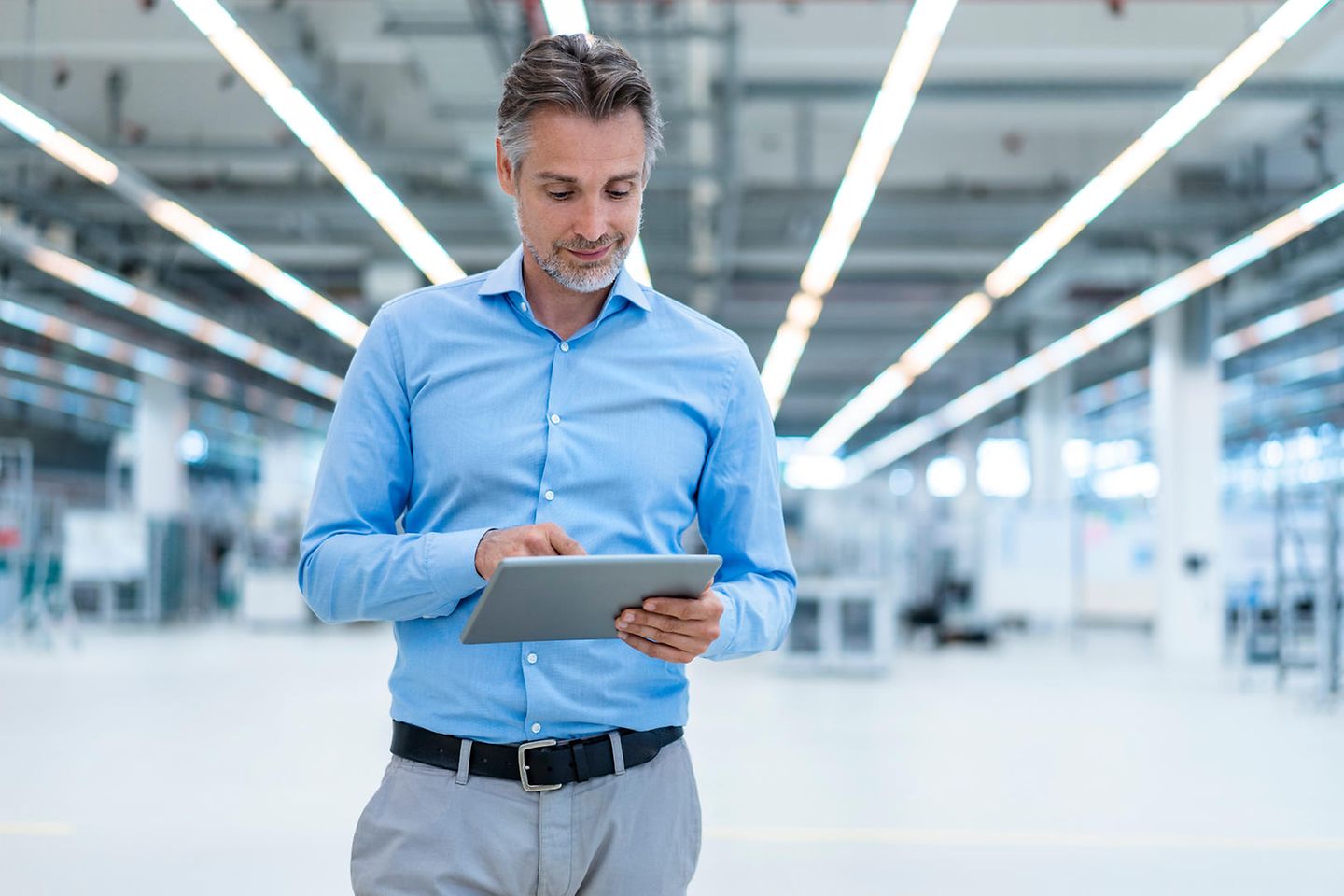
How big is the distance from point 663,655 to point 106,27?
7872 mm

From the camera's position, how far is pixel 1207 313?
47.0 feet

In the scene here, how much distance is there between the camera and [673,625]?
3.76 ft

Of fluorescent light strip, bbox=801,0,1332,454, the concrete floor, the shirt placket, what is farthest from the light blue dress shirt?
fluorescent light strip, bbox=801,0,1332,454

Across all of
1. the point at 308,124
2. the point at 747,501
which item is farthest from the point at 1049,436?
the point at 747,501

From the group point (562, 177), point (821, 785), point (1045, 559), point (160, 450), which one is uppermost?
point (160, 450)

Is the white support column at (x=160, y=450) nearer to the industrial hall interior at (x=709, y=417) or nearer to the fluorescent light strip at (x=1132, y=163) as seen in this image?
the industrial hall interior at (x=709, y=417)

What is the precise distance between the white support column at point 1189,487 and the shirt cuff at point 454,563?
45.6 ft

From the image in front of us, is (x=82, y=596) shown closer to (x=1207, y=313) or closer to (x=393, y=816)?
(x=1207, y=313)

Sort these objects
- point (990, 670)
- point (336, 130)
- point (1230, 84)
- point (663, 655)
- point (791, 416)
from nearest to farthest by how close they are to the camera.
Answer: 1. point (663, 655)
2. point (1230, 84)
3. point (336, 130)
4. point (990, 670)
5. point (791, 416)

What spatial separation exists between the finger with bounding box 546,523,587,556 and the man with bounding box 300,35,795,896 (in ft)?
0.22

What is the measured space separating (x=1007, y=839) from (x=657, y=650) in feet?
13.5

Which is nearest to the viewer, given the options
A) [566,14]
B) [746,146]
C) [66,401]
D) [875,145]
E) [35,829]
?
[35,829]

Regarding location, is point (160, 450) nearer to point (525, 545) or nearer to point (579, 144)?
point (579, 144)

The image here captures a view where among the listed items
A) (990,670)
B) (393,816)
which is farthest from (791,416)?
(393,816)
